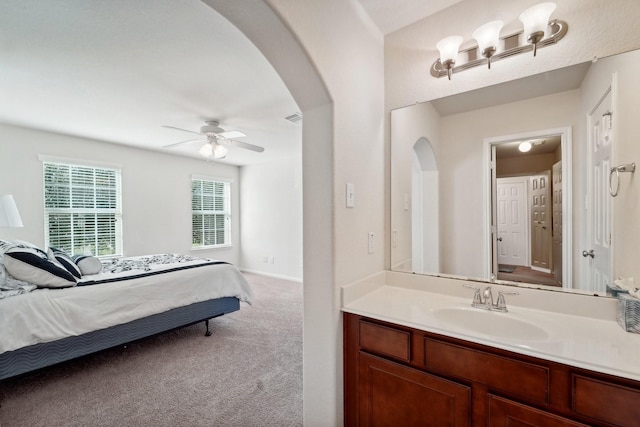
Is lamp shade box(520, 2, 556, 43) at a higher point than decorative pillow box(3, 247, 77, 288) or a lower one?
higher

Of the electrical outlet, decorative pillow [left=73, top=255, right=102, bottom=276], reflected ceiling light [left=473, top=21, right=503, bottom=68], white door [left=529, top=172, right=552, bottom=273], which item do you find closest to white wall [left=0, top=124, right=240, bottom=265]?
decorative pillow [left=73, top=255, right=102, bottom=276]

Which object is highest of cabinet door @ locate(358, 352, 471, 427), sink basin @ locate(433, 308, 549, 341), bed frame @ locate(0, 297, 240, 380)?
sink basin @ locate(433, 308, 549, 341)

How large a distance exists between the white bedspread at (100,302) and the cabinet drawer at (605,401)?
116 inches

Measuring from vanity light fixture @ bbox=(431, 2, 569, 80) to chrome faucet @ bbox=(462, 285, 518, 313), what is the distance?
1.18 metres

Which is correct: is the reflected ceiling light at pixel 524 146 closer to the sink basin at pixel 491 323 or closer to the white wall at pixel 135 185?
the sink basin at pixel 491 323

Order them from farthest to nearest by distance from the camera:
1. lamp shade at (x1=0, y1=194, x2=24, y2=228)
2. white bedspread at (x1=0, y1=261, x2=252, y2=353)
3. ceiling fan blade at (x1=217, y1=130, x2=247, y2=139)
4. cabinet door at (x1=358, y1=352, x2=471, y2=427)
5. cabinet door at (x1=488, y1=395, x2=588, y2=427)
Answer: ceiling fan blade at (x1=217, y1=130, x2=247, y2=139)
lamp shade at (x1=0, y1=194, x2=24, y2=228)
white bedspread at (x1=0, y1=261, x2=252, y2=353)
cabinet door at (x1=358, y1=352, x2=471, y2=427)
cabinet door at (x1=488, y1=395, x2=588, y2=427)

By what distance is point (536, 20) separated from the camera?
4.18ft

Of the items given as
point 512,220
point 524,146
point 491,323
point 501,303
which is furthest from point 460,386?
point 524,146

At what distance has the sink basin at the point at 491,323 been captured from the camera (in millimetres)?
1206

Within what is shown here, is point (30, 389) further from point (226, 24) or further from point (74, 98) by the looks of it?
point (226, 24)

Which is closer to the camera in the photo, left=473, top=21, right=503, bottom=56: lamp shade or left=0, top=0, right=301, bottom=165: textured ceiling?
left=473, top=21, right=503, bottom=56: lamp shade

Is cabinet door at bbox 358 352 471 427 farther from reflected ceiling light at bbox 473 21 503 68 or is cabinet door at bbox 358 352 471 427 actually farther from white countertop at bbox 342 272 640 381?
reflected ceiling light at bbox 473 21 503 68

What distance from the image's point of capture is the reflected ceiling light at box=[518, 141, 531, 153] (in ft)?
4.72

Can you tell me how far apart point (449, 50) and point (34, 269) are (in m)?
3.31
